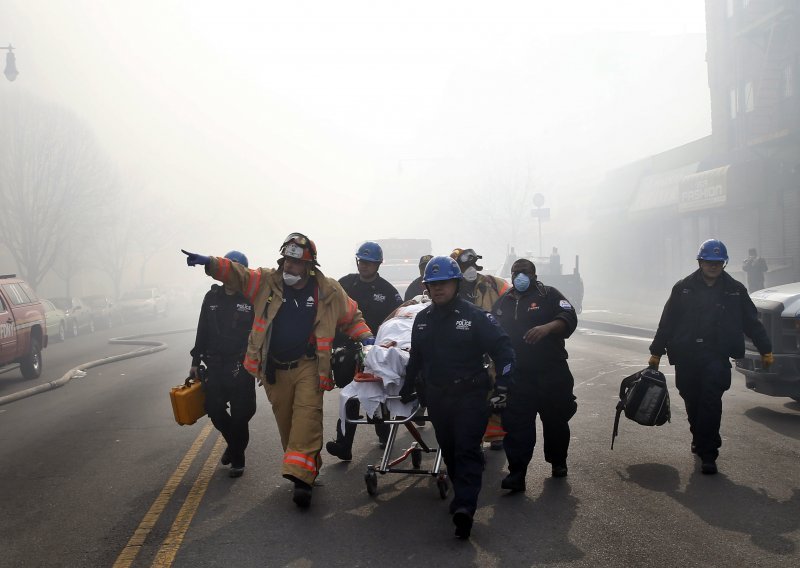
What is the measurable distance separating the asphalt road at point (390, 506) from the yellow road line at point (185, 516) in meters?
0.02

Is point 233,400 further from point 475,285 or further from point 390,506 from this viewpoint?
point 475,285

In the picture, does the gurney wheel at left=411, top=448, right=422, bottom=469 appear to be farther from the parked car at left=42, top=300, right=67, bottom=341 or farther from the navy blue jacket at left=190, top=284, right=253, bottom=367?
the parked car at left=42, top=300, right=67, bottom=341

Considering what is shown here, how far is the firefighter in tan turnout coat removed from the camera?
21.5ft

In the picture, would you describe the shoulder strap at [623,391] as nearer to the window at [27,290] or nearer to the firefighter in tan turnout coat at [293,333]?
the firefighter in tan turnout coat at [293,333]

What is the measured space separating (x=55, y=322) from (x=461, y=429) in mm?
26821

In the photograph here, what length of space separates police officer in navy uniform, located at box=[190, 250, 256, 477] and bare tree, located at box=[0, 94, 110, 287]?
3287cm

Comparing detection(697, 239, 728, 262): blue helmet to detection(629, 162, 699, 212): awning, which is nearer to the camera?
detection(697, 239, 728, 262): blue helmet

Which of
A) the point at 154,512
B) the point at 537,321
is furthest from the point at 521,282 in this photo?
the point at 154,512

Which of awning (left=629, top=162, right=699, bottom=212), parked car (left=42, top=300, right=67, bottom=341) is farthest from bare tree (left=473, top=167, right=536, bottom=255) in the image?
parked car (left=42, top=300, right=67, bottom=341)

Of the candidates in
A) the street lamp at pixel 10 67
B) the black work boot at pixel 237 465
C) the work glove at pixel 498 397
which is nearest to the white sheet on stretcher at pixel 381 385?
the work glove at pixel 498 397

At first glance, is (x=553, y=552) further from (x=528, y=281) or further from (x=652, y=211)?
(x=652, y=211)

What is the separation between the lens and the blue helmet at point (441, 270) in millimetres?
5855

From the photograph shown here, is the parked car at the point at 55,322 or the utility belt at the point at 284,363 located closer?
the utility belt at the point at 284,363

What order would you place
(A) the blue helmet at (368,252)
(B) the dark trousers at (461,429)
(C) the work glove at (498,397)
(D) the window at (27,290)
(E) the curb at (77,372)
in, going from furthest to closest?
(D) the window at (27,290) < (E) the curb at (77,372) < (A) the blue helmet at (368,252) < (C) the work glove at (498,397) < (B) the dark trousers at (461,429)
